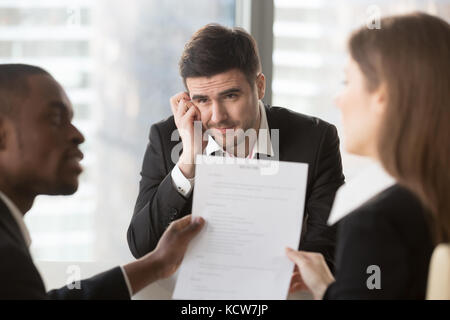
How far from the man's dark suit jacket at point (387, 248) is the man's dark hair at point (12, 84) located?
0.83 m

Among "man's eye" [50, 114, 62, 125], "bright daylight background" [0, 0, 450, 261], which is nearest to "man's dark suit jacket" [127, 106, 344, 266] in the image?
"man's eye" [50, 114, 62, 125]

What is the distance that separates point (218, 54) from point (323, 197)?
67 centimetres

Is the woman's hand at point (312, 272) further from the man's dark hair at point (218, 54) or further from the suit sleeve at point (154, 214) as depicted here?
the man's dark hair at point (218, 54)

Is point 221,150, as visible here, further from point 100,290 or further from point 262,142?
point 100,290

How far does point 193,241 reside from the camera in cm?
145

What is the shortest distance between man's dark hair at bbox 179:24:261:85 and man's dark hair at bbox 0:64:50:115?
77 cm

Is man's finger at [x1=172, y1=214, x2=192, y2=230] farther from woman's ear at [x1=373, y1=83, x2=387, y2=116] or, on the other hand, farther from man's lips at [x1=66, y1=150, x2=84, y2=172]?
woman's ear at [x1=373, y1=83, x2=387, y2=116]

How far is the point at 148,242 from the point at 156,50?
163cm

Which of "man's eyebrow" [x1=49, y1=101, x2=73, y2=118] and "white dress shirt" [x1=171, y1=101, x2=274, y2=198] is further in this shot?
"white dress shirt" [x1=171, y1=101, x2=274, y2=198]

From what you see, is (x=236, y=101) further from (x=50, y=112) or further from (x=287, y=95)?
(x=287, y=95)

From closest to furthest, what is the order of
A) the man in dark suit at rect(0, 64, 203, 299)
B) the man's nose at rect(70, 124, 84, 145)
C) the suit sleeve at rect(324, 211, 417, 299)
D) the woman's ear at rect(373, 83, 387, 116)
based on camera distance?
the suit sleeve at rect(324, 211, 417, 299), the woman's ear at rect(373, 83, 387, 116), the man in dark suit at rect(0, 64, 203, 299), the man's nose at rect(70, 124, 84, 145)

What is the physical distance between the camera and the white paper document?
1.36 m

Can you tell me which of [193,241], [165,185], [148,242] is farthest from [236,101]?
[193,241]

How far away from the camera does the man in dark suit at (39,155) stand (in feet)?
4.24
